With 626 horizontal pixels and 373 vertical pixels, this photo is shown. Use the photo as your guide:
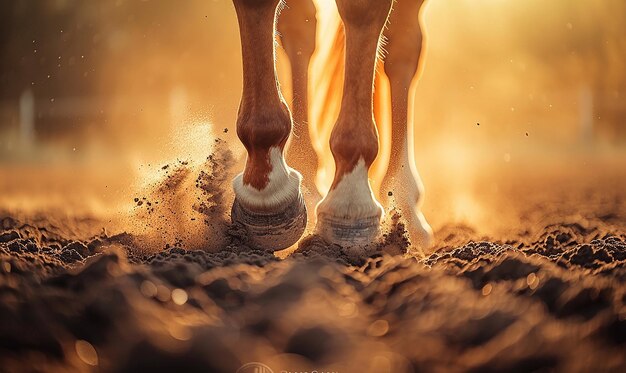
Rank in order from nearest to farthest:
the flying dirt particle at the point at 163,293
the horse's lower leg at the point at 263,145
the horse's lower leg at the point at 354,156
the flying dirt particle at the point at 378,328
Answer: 1. the flying dirt particle at the point at 378,328
2. the flying dirt particle at the point at 163,293
3. the horse's lower leg at the point at 263,145
4. the horse's lower leg at the point at 354,156

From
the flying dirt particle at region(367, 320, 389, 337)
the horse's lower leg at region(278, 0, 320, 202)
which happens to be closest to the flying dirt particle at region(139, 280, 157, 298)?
the flying dirt particle at region(367, 320, 389, 337)

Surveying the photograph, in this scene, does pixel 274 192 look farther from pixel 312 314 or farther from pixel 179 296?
pixel 312 314

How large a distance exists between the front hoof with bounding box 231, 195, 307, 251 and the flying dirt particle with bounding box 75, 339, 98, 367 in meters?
1.14

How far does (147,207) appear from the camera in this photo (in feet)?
9.02

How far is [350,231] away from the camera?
7.54ft

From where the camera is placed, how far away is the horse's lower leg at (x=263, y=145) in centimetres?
212

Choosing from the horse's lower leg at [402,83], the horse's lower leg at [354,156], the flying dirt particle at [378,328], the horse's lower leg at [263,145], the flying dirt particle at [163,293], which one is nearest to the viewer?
the flying dirt particle at [378,328]

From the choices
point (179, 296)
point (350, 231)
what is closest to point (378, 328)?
point (179, 296)

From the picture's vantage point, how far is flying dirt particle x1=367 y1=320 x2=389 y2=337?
1269mm

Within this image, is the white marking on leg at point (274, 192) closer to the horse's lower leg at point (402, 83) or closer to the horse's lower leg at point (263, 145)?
the horse's lower leg at point (263, 145)

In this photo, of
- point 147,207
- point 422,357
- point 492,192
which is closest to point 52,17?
point 147,207

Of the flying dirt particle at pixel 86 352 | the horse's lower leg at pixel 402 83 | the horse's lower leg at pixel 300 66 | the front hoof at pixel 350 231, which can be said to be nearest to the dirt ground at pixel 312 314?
the flying dirt particle at pixel 86 352

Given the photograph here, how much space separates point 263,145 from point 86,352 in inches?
45.9

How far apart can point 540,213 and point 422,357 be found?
9.58ft
